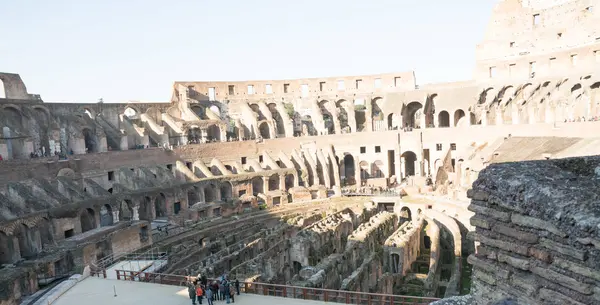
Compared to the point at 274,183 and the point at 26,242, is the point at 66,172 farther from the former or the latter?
the point at 274,183

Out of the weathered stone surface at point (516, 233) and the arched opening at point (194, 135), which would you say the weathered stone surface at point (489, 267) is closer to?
the weathered stone surface at point (516, 233)

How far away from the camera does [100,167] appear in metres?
30.9

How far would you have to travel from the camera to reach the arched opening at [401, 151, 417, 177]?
4341cm

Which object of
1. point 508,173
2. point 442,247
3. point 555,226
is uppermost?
point 508,173

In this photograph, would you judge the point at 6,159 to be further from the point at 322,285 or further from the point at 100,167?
the point at 322,285

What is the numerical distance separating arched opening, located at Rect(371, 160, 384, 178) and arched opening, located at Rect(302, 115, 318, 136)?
24.2 ft

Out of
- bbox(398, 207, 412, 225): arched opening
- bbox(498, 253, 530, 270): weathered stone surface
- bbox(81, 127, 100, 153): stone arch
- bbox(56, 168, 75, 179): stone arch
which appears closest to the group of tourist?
bbox(498, 253, 530, 270): weathered stone surface

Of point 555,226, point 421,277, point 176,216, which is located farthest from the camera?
point 176,216

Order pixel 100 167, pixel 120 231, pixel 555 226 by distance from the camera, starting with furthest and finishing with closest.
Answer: pixel 100 167 < pixel 120 231 < pixel 555 226

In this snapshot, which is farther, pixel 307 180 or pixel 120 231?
pixel 307 180

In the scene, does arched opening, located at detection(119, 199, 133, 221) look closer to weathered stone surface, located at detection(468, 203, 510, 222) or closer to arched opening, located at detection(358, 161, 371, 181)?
arched opening, located at detection(358, 161, 371, 181)

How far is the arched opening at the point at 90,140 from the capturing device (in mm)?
33719

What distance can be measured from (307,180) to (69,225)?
1947cm

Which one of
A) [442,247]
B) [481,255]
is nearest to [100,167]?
[442,247]
